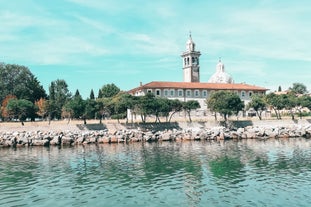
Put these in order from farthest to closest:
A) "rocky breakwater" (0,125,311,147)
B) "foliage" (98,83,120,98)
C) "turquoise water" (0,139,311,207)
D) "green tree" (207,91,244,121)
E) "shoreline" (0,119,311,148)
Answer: "foliage" (98,83,120,98) → "green tree" (207,91,244,121) → "shoreline" (0,119,311,148) → "rocky breakwater" (0,125,311,147) → "turquoise water" (0,139,311,207)

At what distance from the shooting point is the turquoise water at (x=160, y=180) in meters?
19.2

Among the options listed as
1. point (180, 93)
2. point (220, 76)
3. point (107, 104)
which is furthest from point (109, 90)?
point (107, 104)

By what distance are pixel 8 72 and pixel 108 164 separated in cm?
6361

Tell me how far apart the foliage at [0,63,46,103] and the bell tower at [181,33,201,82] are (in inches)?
1823

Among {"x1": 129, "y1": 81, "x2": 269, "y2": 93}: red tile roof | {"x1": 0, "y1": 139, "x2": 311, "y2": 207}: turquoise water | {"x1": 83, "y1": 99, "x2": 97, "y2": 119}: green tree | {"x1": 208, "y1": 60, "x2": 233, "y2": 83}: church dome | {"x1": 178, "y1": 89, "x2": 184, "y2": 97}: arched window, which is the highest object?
{"x1": 208, "y1": 60, "x2": 233, "y2": 83}: church dome

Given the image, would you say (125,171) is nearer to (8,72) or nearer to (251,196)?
(251,196)

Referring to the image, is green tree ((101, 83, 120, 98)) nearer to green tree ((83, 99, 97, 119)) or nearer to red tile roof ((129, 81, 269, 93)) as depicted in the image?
red tile roof ((129, 81, 269, 93))

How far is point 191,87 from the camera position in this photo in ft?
307

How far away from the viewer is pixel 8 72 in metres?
86.7

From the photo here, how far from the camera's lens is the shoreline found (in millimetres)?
52656

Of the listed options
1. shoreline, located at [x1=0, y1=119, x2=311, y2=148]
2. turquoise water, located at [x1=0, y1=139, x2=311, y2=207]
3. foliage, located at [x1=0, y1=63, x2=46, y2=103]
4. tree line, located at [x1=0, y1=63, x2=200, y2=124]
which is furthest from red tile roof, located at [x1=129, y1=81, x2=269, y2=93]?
turquoise water, located at [x1=0, y1=139, x2=311, y2=207]

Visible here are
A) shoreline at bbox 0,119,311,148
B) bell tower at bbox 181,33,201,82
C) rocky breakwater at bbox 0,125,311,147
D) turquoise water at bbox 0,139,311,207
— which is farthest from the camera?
bell tower at bbox 181,33,201,82

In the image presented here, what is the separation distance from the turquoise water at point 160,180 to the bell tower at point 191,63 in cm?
7687

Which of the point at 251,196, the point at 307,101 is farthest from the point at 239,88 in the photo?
the point at 251,196
